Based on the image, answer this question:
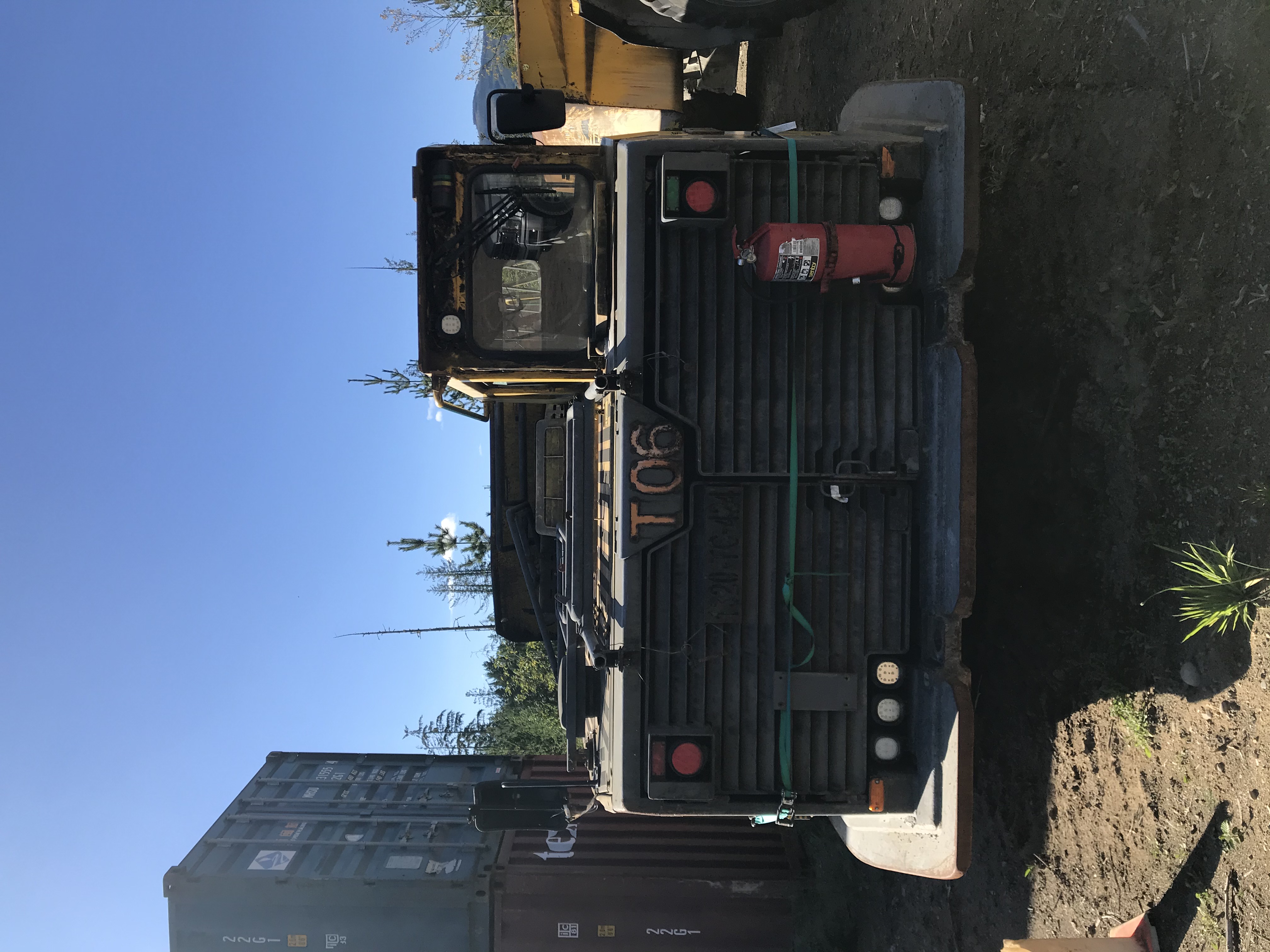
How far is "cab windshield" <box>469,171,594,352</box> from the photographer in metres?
5.66

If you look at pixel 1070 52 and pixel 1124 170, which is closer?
pixel 1124 170

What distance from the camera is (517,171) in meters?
5.64

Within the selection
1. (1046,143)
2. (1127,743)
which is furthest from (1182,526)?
(1046,143)

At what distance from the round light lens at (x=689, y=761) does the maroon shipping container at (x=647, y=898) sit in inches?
284

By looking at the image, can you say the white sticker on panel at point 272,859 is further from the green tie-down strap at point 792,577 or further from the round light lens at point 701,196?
the round light lens at point 701,196

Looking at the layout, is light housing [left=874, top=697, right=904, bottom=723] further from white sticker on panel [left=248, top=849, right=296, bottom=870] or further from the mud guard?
white sticker on panel [left=248, top=849, right=296, bottom=870]

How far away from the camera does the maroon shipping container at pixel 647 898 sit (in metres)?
10.9

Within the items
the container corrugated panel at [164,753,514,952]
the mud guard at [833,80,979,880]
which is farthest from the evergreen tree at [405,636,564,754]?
the mud guard at [833,80,979,880]

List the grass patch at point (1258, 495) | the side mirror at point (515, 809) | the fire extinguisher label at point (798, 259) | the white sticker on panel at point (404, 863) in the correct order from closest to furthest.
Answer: the grass patch at point (1258, 495), the fire extinguisher label at point (798, 259), the side mirror at point (515, 809), the white sticker on panel at point (404, 863)

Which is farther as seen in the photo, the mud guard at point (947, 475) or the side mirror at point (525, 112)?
the side mirror at point (525, 112)

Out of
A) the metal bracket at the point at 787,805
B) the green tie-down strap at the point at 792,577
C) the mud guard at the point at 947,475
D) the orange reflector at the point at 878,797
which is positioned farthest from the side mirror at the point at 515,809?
the mud guard at the point at 947,475

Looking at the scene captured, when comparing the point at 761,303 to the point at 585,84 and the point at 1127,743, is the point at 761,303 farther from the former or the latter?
the point at 585,84

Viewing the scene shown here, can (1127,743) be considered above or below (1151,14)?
below

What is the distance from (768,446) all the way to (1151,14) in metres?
3.60
